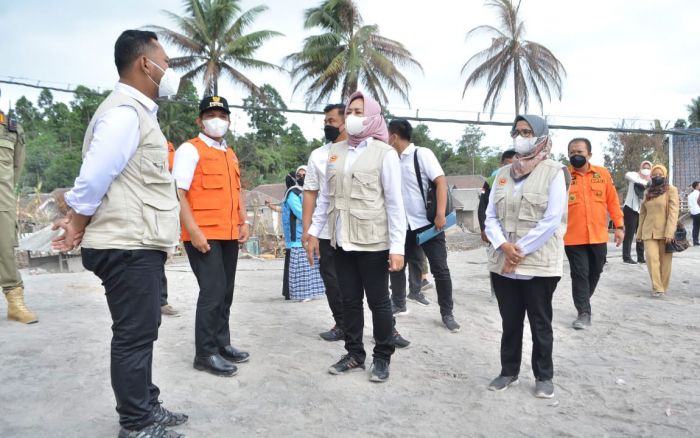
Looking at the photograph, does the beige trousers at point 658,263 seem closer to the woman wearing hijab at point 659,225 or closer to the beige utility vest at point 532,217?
the woman wearing hijab at point 659,225

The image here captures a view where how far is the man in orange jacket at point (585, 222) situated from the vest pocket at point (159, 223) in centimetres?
431

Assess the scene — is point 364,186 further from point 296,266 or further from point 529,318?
point 296,266

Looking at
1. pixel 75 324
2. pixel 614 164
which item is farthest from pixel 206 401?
pixel 614 164

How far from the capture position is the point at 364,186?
3.65 m

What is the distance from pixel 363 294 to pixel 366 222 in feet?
1.73

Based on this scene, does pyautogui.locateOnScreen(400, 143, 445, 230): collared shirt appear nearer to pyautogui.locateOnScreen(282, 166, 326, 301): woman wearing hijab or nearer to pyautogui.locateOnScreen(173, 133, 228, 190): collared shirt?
pyautogui.locateOnScreen(282, 166, 326, 301): woman wearing hijab

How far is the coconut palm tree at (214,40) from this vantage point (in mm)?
27984

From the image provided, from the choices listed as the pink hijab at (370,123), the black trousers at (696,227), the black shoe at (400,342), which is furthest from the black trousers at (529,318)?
the black trousers at (696,227)

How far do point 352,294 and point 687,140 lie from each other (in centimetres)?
2272

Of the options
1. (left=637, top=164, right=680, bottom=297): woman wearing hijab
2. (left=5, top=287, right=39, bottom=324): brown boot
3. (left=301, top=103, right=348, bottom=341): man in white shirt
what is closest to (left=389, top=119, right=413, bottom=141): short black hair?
A: (left=301, top=103, right=348, bottom=341): man in white shirt

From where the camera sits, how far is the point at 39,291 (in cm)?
697

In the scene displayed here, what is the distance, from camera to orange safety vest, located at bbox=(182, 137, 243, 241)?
3.69 m

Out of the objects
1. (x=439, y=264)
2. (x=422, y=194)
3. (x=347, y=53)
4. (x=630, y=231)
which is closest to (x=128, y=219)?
(x=422, y=194)

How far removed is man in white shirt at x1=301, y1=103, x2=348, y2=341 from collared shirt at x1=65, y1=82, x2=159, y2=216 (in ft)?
5.91
